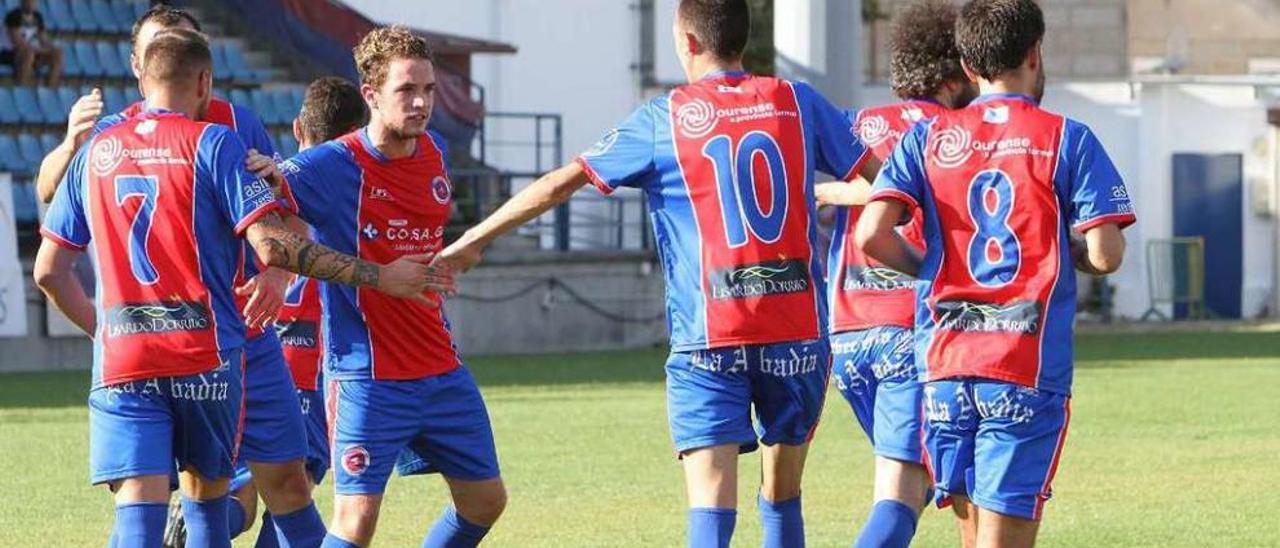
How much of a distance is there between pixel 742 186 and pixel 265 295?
1.48 meters

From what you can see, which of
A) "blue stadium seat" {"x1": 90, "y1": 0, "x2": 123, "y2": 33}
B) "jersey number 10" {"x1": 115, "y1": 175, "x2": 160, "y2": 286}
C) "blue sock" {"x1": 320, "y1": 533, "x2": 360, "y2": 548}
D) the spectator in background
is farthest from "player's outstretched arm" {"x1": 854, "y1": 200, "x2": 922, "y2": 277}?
"blue stadium seat" {"x1": 90, "y1": 0, "x2": 123, "y2": 33}

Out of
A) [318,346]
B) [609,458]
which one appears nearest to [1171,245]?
[609,458]

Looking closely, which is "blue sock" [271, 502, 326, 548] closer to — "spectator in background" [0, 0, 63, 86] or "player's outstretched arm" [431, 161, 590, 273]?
"player's outstretched arm" [431, 161, 590, 273]

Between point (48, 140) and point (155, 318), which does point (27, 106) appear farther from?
point (155, 318)

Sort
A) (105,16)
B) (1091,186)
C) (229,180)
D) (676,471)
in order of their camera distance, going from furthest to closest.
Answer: (105,16) < (676,471) < (229,180) < (1091,186)

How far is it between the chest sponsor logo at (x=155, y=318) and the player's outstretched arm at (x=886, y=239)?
6.26 feet

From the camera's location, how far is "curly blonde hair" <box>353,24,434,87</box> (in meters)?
7.19

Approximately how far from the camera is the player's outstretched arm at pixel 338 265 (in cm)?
659

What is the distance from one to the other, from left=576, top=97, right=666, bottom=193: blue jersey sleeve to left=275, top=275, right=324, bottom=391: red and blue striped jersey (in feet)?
7.03

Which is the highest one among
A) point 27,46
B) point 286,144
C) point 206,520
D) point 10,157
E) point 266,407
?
point 27,46

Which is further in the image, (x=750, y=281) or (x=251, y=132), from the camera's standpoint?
(x=251, y=132)

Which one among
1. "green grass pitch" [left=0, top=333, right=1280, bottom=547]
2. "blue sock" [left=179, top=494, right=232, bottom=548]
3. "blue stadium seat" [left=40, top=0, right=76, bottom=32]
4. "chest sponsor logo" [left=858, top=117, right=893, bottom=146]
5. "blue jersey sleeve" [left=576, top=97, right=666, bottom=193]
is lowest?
"green grass pitch" [left=0, top=333, right=1280, bottom=547]

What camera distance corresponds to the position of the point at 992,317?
247 inches

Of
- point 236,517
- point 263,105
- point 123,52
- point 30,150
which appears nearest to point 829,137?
point 236,517
